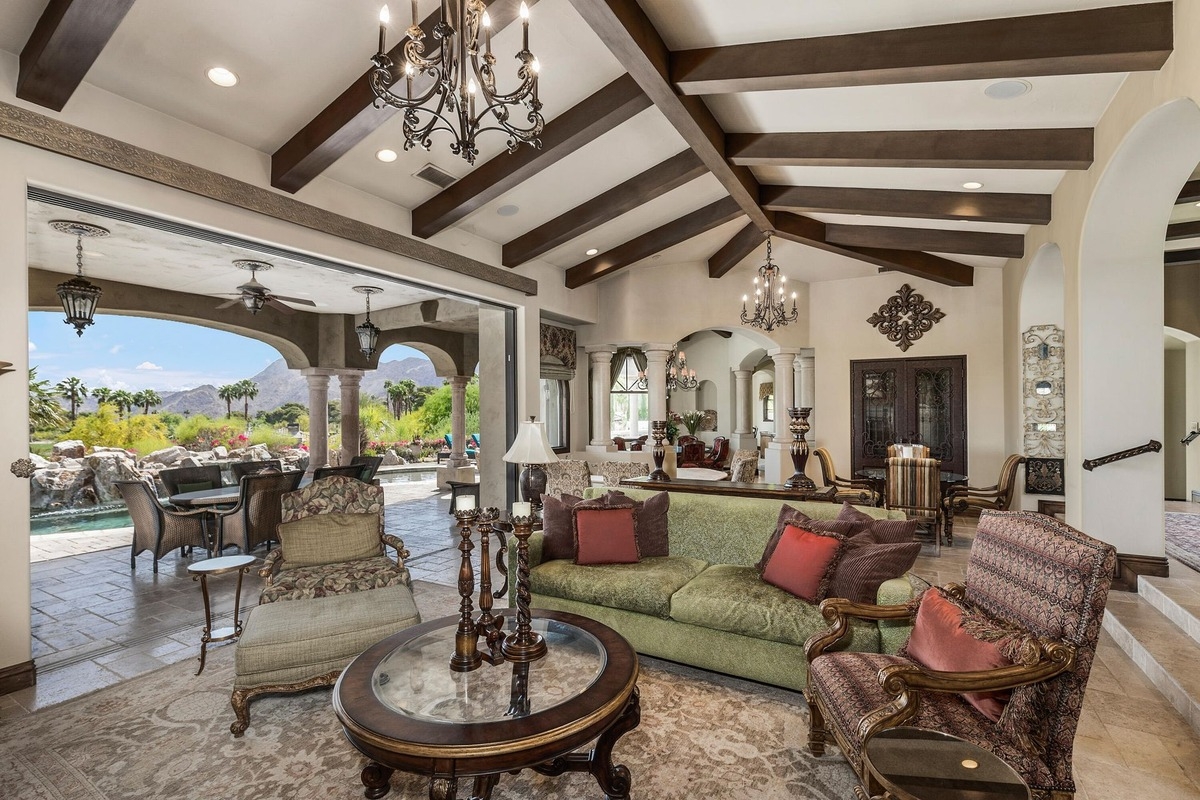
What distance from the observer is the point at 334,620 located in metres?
2.74

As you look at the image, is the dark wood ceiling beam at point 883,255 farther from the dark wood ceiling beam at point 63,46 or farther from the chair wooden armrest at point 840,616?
the dark wood ceiling beam at point 63,46

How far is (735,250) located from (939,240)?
2.40 m

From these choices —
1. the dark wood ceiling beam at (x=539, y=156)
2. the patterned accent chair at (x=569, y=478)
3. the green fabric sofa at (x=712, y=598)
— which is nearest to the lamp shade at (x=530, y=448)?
the green fabric sofa at (x=712, y=598)

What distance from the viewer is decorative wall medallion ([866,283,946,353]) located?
7699 mm

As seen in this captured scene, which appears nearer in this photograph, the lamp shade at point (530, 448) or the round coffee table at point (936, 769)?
the round coffee table at point (936, 769)

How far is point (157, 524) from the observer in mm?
4934

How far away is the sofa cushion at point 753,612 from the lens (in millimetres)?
2609

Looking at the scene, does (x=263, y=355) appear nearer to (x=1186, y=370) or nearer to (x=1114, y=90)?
(x=1114, y=90)

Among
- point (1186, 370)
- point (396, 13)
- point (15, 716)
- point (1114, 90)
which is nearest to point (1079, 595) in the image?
point (1114, 90)

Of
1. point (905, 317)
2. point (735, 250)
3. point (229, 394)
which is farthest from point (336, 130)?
point (229, 394)

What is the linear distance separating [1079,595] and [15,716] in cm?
434

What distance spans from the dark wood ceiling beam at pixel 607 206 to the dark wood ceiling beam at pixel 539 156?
100cm

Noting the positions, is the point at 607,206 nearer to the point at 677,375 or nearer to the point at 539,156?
the point at 539,156

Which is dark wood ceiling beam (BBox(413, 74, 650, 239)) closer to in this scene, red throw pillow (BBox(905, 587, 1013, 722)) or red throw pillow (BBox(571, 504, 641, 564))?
red throw pillow (BBox(571, 504, 641, 564))
